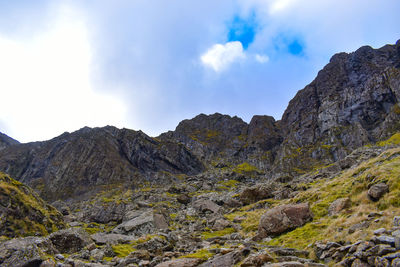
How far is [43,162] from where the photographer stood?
174500 millimetres

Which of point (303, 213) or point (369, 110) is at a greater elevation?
point (369, 110)

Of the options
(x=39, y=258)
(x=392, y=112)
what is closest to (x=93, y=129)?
(x=39, y=258)

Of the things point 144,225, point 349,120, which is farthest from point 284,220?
point 349,120

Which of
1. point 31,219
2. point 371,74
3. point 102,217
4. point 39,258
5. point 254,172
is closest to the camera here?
point 39,258

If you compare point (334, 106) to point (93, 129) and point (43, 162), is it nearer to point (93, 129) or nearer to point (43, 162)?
point (93, 129)

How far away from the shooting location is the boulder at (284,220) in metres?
25.3

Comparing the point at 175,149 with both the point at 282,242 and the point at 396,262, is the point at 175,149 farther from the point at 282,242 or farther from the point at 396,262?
the point at 396,262

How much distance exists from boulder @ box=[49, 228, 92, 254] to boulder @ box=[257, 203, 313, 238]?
17.9 m

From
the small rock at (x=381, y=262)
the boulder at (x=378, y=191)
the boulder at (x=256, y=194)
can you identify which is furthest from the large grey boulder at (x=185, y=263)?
the boulder at (x=256, y=194)

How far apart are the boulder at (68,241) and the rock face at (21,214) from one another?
9.45ft

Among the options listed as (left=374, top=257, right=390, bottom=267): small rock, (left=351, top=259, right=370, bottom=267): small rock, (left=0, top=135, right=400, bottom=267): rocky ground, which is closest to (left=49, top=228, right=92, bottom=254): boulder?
(left=0, top=135, right=400, bottom=267): rocky ground

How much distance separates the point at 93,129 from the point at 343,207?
193818mm

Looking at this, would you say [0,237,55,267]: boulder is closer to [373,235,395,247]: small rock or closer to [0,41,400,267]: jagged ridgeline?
[0,41,400,267]: jagged ridgeline

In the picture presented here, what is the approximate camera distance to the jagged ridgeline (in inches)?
618
